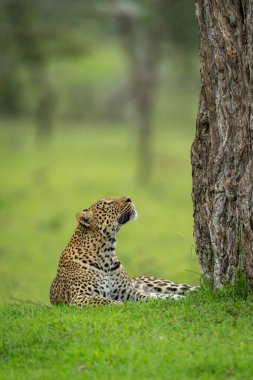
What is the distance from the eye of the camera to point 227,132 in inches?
325

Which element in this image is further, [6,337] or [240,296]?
[240,296]

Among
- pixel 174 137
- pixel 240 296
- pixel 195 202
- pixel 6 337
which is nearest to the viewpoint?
pixel 6 337

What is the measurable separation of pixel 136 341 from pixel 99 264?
293 cm

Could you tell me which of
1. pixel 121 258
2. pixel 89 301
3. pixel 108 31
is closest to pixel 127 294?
pixel 89 301

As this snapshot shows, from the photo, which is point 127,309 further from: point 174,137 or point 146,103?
point 174,137

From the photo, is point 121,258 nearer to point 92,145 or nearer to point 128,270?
point 128,270

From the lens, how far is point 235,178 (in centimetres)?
820

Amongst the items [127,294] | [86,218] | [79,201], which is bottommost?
[79,201]

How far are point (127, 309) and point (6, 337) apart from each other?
4.39 feet

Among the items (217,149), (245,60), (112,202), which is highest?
(245,60)

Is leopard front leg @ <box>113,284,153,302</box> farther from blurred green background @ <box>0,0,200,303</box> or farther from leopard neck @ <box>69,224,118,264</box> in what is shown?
blurred green background @ <box>0,0,200,303</box>

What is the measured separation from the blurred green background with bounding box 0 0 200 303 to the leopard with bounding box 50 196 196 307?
590 mm

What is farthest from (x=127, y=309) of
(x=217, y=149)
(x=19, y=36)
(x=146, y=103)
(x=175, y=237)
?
(x=19, y=36)

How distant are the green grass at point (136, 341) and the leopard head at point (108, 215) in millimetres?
1804
